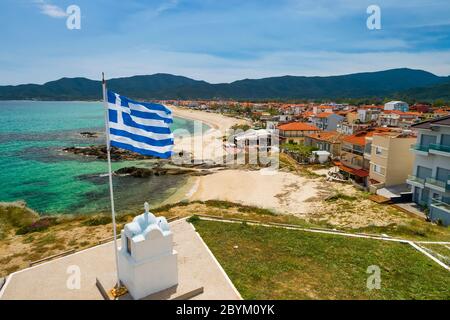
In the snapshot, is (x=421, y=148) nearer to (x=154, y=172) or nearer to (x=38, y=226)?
(x=38, y=226)

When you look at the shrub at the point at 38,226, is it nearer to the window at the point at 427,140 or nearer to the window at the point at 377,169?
the window at the point at 377,169

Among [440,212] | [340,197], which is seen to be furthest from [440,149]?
[340,197]

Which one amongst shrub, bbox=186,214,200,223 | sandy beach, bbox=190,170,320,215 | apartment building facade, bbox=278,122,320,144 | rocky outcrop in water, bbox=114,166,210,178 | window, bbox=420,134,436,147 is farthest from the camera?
apartment building facade, bbox=278,122,320,144

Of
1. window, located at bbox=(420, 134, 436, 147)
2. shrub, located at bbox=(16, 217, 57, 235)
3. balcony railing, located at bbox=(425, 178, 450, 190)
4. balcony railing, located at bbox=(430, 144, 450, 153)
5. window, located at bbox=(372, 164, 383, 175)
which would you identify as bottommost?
shrub, located at bbox=(16, 217, 57, 235)

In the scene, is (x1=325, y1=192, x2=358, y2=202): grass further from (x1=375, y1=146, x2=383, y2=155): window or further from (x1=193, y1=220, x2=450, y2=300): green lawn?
(x1=193, y1=220, x2=450, y2=300): green lawn

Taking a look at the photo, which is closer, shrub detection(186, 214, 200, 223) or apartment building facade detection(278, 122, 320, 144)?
shrub detection(186, 214, 200, 223)

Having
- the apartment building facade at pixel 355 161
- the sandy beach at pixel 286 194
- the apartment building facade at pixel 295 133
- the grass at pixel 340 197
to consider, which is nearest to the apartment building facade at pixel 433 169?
the sandy beach at pixel 286 194

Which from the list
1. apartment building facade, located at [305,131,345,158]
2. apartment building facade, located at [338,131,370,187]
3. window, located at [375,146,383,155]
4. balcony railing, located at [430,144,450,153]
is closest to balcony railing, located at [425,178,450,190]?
balcony railing, located at [430,144,450,153]
